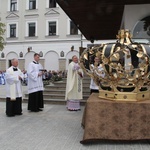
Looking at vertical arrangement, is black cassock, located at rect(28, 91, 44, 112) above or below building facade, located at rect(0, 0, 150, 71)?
below

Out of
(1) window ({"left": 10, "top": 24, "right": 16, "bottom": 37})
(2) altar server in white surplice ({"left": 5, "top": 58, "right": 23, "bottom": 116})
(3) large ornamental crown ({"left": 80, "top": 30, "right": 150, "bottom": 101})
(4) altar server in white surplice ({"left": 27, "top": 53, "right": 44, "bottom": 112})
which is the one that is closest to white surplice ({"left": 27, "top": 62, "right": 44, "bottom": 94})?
(4) altar server in white surplice ({"left": 27, "top": 53, "right": 44, "bottom": 112})

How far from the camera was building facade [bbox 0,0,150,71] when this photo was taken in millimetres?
30953

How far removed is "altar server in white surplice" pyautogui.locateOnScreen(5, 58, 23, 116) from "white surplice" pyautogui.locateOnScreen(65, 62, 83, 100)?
165cm

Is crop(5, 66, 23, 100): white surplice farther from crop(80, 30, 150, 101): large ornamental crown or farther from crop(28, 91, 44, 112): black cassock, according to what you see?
crop(80, 30, 150, 101): large ornamental crown

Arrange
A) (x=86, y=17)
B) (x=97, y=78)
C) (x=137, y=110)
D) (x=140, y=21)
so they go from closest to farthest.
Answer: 1. (x=137, y=110)
2. (x=97, y=78)
3. (x=140, y=21)
4. (x=86, y=17)

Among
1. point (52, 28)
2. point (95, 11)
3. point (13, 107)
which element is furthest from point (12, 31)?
point (13, 107)

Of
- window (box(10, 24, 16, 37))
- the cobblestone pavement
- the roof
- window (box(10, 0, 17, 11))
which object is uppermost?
window (box(10, 0, 17, 11))

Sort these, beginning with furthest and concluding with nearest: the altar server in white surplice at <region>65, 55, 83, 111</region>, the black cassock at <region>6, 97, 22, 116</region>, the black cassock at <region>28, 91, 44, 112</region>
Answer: the altar server in white surplice at <region>65, 55, 83, 111</region>
the black cassock at <region>28, 91, 44, 112</region>
the black cassock at <region>6, 97, 22, 116</region>

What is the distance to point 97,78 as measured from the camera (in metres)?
5.28

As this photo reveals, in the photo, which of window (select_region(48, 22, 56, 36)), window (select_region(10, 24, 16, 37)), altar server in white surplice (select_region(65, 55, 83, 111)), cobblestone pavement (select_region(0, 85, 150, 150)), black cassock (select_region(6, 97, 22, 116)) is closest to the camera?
cobblestone pavement (select_region(0, 85, 150, 150))

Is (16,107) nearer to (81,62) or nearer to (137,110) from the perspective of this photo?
(81,62)

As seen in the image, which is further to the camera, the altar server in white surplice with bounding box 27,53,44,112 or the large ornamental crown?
the altar server in white surplice with bounding box 27,53,44,112

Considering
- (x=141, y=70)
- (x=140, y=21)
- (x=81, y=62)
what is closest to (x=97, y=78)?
(x=81, y=62)

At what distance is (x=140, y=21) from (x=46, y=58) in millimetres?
24408
